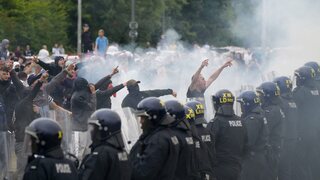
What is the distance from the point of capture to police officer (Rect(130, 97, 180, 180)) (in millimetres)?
11336

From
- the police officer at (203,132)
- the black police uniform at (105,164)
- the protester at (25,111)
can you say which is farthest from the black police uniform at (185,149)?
the protester at (25,111)

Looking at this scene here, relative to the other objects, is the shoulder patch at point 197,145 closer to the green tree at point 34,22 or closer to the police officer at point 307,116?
the police officer at point 307,116

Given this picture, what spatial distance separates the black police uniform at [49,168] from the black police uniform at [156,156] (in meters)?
1.88

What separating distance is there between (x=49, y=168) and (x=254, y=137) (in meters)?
6.46

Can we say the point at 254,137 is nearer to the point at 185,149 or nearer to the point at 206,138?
the point at 206,138

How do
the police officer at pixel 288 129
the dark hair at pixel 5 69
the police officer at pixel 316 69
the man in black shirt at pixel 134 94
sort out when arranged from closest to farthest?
the dark hair at pixel 5 69 → the police officer at pixel 288 129 → the man in black shirt at pixel 134 94 → the police officer at pixel 316 69

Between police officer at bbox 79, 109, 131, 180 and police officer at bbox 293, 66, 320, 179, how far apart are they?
878 centimetres

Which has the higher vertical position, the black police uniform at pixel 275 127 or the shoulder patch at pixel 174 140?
the shoulder patch at pixel 174 140

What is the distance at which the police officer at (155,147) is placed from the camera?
11.3 meters

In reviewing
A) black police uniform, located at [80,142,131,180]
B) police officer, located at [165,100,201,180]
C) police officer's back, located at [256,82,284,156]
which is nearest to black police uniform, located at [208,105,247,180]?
police officer, located at [165,100,201,180]

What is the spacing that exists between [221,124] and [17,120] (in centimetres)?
388

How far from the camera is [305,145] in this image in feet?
62.2

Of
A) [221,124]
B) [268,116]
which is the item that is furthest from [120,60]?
[221,124]

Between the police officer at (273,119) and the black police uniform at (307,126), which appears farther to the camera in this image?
the black police uniform at (307,126)
